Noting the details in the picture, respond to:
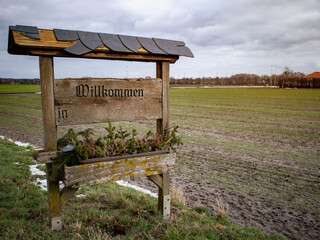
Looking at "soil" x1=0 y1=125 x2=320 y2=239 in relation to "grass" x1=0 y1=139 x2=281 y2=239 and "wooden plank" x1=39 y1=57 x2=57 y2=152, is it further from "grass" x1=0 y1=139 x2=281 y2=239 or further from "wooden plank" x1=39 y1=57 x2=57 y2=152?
"wooden plank" x1=39 y1=57 x2=57 y2=152

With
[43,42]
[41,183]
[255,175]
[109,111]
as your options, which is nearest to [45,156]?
[109,111]

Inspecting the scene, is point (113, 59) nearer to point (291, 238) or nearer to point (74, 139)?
point (74, 139)

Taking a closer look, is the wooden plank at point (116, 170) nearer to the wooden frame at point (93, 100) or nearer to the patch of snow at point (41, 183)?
the wooden frame at point (93, 100)

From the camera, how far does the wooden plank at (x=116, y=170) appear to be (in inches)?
120

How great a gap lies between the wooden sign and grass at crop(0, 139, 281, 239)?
1.40 metres

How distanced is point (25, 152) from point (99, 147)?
5992mm

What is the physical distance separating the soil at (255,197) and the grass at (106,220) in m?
0.58

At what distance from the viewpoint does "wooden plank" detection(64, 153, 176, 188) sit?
304 cm

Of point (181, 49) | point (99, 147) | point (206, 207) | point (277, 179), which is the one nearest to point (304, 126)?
point (277, 179)

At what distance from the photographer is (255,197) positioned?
541cm

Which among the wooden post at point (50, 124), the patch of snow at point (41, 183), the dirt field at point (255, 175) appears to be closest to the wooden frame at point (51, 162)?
the wooden post at point (50, 124)

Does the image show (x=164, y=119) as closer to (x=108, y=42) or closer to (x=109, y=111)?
(x=109, y=111)

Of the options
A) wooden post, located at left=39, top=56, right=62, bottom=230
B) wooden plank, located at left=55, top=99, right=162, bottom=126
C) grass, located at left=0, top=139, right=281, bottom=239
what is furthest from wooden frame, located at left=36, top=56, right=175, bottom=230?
grass, located at left=0, top=139, right=281, bottom=239

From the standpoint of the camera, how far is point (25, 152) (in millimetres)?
8070
